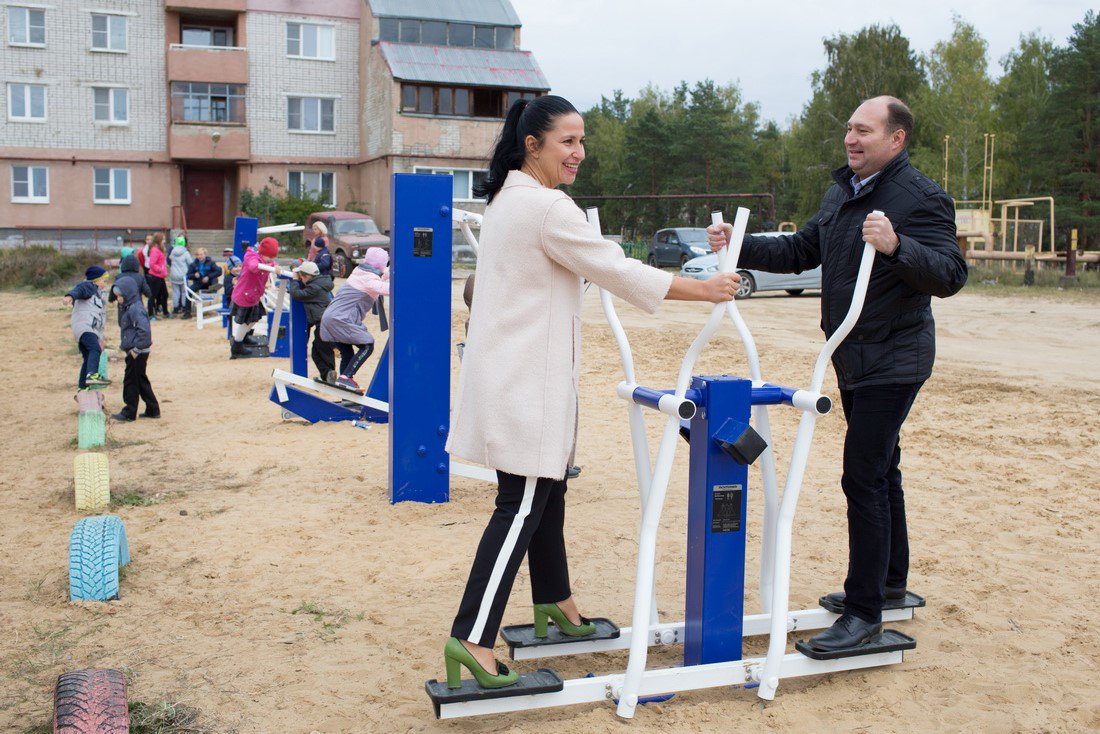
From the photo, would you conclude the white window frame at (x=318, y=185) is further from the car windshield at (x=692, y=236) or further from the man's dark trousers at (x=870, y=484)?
the man's dark trousers at (x=870, y=484)

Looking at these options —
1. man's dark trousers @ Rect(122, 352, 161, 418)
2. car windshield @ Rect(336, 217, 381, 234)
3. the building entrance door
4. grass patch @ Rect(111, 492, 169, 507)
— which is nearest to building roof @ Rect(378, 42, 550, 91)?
the building entrance door

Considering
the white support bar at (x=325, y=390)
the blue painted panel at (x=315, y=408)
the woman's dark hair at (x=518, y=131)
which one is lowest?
the blue painted panel at (x=315, y=408)

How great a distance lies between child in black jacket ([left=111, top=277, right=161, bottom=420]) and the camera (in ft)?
31.1

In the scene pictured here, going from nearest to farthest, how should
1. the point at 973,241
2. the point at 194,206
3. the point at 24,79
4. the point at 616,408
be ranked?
the point at 616,408 < the point at 973,241 < the point at 24,79 < the point at 194,206

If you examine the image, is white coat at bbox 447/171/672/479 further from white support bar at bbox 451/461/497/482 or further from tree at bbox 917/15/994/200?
tree at bbox 917/15/994/200

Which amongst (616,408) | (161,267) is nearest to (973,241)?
(161,267)

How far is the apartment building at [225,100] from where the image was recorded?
37688mm

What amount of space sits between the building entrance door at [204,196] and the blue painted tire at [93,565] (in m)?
37.3

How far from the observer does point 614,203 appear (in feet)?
170

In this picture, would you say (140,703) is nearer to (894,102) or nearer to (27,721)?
(27,721)

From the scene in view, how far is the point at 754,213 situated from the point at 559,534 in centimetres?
4181

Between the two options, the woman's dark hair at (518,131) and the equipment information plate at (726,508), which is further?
the equipment information plate at (726,508)

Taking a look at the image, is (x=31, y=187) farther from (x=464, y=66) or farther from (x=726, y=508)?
(x=726, y=508)

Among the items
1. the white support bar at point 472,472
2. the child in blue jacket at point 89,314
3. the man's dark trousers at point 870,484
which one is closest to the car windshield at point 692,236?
the child in blue jacket at point 89,314
